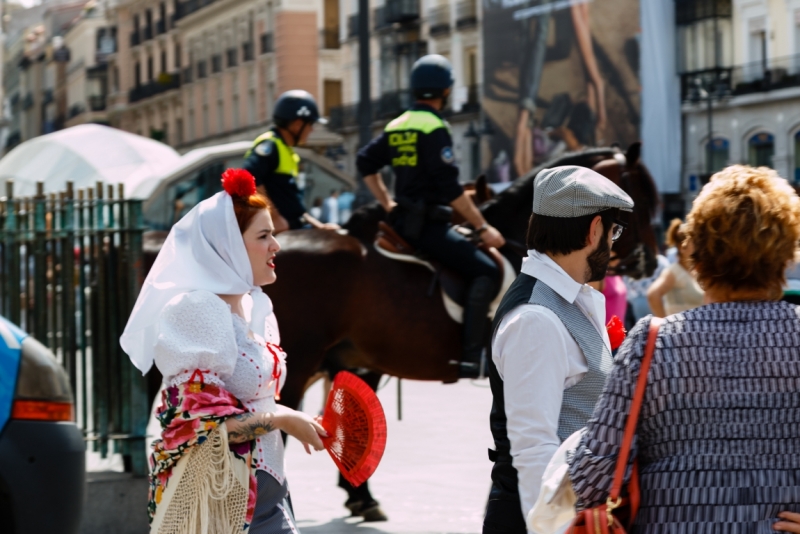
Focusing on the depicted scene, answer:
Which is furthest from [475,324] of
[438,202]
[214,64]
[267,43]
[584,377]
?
[214,64]

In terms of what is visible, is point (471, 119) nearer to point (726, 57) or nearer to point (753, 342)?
point (726, 57)

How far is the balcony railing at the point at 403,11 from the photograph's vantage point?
2092 inches

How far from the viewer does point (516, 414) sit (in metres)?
3.26

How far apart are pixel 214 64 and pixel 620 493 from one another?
67334mm

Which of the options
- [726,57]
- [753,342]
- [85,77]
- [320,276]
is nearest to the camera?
[753,342]

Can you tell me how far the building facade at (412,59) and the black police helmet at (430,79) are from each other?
3920cm

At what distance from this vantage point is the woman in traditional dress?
12.6 feet

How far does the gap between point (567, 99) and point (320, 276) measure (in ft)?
119

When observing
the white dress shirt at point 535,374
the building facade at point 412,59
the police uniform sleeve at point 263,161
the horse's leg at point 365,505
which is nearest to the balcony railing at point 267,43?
the building facade at point 412,59

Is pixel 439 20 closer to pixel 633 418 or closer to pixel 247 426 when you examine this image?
pixel 247 426

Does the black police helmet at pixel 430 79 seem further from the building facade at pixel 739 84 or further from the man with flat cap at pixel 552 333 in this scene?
the building facade at pixel 739 84

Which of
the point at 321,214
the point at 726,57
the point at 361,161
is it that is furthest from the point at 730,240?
the point at 726,57

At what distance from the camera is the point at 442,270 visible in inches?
303

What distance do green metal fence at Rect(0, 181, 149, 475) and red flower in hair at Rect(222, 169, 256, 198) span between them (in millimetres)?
2857
